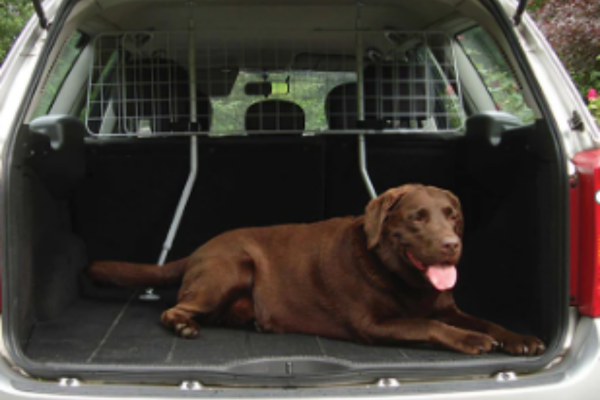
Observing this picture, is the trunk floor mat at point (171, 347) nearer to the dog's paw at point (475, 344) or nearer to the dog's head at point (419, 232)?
the dog's paw at point (475, 344)

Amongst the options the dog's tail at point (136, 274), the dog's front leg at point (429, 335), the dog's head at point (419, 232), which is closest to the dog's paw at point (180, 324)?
the dog's tail at point (136, 274)

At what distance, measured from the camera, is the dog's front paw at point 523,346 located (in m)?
2.52

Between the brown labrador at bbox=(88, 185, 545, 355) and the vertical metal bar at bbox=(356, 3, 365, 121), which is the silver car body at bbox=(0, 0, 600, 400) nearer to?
the brown labrador at bbox=(88, 185, 545, 355)

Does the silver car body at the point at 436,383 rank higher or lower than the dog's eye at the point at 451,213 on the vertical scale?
lower

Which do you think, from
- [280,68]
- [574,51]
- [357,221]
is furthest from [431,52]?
[574,51]

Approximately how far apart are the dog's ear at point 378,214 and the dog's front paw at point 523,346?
0.61 metres

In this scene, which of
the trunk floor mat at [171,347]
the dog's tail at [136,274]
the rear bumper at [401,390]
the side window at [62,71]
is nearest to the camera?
the rear bumper at [401,390]

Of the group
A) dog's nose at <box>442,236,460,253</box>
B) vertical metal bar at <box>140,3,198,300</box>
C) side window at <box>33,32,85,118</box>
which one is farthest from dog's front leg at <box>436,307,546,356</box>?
side window at <box>33,32,85,118</box>

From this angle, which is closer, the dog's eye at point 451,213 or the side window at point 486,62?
the dog's eye at point 451,213

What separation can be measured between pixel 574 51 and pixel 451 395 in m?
7.92

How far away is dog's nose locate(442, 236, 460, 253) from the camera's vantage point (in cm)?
250

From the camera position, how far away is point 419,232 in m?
2.64

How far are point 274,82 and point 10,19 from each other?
10591 millimetres

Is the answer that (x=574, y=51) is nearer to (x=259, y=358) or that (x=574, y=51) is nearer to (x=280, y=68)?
(x=280, y=68)
